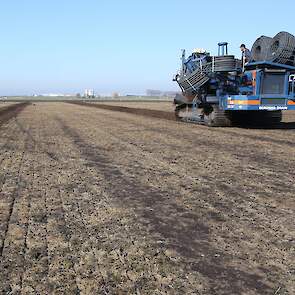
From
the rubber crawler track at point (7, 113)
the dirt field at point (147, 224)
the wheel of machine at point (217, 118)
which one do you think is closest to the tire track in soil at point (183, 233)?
the dirt field at point (147, 224)

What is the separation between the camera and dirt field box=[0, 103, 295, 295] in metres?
3.42

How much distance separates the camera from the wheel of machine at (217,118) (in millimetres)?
17781

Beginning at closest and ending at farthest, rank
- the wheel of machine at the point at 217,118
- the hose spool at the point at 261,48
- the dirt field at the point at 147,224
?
the dirt field at the point at 147,224, the hose spool at the point at 261,48, the wheel of machine at the point at 217,118

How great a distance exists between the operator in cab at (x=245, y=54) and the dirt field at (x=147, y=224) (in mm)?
8335

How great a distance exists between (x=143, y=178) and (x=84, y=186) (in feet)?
3.68

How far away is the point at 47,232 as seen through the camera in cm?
457

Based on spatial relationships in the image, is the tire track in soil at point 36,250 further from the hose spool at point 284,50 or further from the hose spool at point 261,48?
the hose spool at point 261,48

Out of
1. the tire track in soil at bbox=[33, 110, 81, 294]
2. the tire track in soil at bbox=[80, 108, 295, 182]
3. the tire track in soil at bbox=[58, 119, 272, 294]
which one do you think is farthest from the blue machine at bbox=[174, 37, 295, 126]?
the tire track in soil at bbox=[33, 110, 81, 294]

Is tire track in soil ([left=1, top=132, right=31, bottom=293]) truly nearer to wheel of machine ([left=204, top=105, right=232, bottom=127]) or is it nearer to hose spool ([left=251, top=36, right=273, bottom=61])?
wheel of machine ([left=204, top=105, right=232, bottom=127])

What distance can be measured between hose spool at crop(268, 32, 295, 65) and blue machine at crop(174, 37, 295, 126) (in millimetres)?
205

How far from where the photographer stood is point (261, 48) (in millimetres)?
16641

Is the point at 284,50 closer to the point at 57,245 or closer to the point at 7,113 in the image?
the point at 57,245

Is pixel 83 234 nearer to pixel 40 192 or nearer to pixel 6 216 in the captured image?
pixel 6 216

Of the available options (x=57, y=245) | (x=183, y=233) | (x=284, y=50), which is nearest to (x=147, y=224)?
(x=183, y=233)
